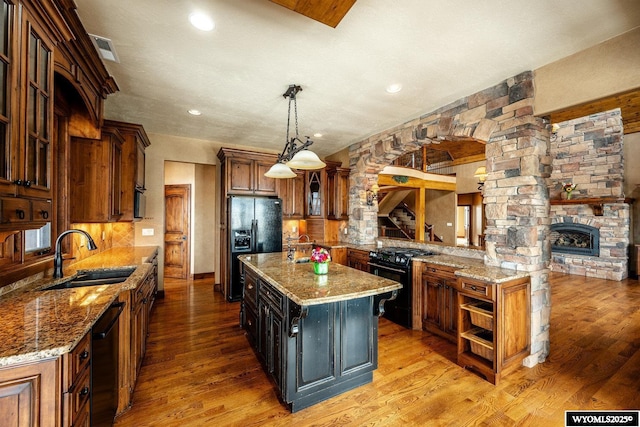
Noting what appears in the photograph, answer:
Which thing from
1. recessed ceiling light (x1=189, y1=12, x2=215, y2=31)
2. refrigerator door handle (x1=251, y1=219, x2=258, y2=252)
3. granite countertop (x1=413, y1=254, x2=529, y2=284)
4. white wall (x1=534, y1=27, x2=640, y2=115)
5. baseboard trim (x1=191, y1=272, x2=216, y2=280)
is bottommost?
baseboard trim (x1=191, y1=272, x2=216, y2=280)

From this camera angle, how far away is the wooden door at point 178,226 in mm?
6035

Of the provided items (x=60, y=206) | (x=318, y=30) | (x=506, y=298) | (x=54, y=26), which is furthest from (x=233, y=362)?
(x=318, y=30)

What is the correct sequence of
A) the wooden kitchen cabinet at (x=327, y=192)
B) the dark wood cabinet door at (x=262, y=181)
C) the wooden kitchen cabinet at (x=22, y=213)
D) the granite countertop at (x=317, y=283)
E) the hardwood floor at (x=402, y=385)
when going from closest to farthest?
1. the wooden kitchen cabinet at (x=22, y=213)
2. the granite countertop at (x=317, y=283)
3. the hardwood floor at (x=402, y=385)
4. the dark wood cabinet door at (x=262, y=181)
5. the wooden kitchen cabinet at (x=327, y=192)

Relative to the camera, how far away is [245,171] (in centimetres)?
482

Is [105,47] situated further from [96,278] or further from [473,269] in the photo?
[473,269]

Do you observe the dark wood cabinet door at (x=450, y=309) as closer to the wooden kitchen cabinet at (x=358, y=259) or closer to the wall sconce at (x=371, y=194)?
the wooden kitchen cabinet at (x=358, y=259)

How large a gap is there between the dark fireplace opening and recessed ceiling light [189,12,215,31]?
7.57 metres

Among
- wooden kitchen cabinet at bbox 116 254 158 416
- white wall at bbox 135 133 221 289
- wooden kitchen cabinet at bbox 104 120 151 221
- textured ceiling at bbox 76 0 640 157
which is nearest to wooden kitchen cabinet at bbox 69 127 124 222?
wooden kitchen cabinet at bbox 104 120 151 221

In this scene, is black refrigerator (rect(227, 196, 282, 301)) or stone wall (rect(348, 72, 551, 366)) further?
black refrigerator (rect(227, 196, 282, 301))

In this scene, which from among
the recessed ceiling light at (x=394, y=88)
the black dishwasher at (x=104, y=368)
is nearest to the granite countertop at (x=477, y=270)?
the recessed ceiling light at (x=394, y=88)

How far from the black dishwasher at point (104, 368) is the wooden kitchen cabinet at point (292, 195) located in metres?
3.68

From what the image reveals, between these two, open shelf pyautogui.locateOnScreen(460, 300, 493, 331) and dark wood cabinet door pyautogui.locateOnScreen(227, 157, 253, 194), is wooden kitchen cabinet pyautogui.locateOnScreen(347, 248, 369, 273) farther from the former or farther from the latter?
dark wood cabinet door pyautogui.locateOnScreen(227, 157, 253, 194)

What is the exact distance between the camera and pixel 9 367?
3.24 ft

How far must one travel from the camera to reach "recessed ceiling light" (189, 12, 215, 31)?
1.91 m
